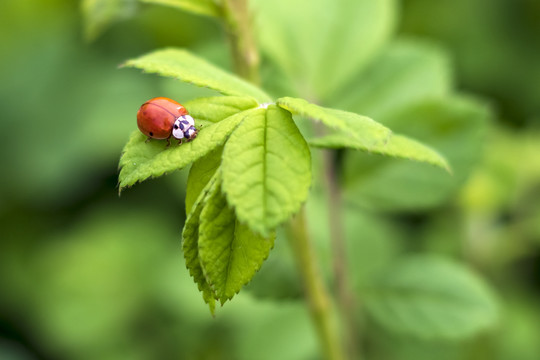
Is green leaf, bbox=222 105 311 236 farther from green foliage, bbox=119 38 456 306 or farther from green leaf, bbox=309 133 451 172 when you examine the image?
green leaf, bbox=309 133 451 172

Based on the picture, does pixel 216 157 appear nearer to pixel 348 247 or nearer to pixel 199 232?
pixel 199 232

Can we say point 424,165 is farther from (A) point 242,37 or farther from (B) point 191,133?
(B) point 191,133

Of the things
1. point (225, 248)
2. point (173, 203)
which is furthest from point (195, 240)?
point (173, 203)

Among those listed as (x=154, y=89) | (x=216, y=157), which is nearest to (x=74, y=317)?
(x=154, y=89)

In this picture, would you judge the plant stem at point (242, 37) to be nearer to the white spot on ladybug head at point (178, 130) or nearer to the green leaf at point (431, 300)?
the white spot on ladybug head at point (178, 130)

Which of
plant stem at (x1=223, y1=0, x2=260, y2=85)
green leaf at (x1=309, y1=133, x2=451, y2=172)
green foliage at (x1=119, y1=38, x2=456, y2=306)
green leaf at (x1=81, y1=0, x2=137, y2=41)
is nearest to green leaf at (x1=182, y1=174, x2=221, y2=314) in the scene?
green foliage at (x1=119, y1=38, x2=456, y2=306)
